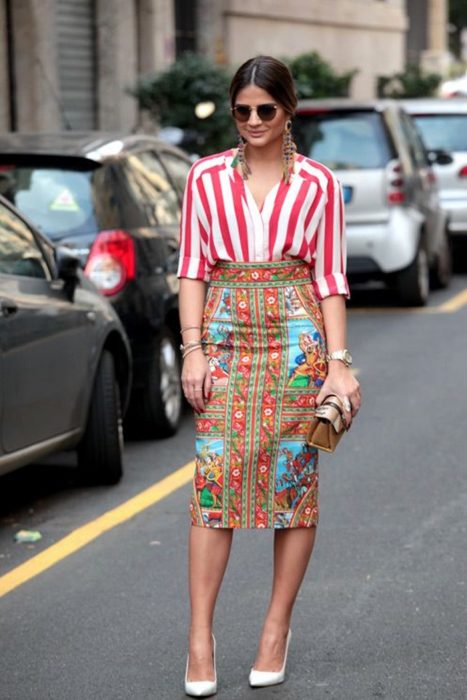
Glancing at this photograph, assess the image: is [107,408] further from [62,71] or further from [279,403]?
[62,71]

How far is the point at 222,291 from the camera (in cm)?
484

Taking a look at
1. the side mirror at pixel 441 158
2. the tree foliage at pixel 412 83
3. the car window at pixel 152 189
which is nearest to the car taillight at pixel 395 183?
the side mirror at pixel 441 158

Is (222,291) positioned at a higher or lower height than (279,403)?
higher

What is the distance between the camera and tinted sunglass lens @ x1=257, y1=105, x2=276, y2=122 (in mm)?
4754

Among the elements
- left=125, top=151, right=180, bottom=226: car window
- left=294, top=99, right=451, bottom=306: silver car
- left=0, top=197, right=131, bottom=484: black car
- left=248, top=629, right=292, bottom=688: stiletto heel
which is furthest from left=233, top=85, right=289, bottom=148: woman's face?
left=294, top=99, right=451, bottom=306: silver car

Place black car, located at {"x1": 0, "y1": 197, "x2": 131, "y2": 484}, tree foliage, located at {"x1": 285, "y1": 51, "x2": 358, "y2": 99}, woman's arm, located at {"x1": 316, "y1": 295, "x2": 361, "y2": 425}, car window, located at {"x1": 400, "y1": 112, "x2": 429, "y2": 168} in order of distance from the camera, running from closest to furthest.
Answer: woman's arm, located at {"x1": 316, "y1": 295, "x2": 361, "y2": 425}, black car, located at {"x1": 0, "y1": 197, "x2": 131, "y2": 484}, car window, located at {"x1": 400, "y1": 112, "x2": 429, "y2": 168}, tree foliage, located at {"x1": 285, "y1": 51, "x2": 358, "y2": 99}

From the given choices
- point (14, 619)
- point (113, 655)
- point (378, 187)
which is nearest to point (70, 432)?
point (14, 619)

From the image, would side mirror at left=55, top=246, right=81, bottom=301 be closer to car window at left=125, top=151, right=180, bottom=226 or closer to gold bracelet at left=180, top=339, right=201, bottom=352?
car window at left=125, top=151, right=180, bottom=226

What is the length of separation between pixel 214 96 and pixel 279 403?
47.9 ft

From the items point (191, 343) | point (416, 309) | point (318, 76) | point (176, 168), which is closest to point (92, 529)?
point (191, 343)

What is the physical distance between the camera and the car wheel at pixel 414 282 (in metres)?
14.9

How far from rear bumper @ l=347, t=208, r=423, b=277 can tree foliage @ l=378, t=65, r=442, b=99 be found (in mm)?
17149

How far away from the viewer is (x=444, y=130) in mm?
18188

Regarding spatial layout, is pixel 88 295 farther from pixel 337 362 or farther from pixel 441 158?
pixel 441 158
